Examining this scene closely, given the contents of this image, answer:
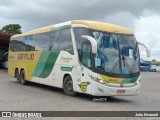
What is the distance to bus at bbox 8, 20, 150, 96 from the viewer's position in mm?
15617

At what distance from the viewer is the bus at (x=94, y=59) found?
1562 centimetres

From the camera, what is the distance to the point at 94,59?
15633 mm

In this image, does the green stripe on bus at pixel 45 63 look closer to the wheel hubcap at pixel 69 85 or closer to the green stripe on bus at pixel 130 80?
the wheel hubcap at pixel 69 85

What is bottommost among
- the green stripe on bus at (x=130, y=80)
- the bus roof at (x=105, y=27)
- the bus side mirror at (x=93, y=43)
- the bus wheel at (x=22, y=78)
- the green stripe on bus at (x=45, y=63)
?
the bus wheel at (x=22, y=78)

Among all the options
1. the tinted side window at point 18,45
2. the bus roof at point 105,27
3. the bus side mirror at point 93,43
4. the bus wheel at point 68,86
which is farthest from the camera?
the tinted side window at point 18,45

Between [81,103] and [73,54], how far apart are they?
2938 millimetres

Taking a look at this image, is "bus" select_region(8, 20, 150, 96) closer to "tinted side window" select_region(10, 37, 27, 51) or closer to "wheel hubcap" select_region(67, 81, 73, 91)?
"wheel hubcap" select_region(67, 81, 73, 91)

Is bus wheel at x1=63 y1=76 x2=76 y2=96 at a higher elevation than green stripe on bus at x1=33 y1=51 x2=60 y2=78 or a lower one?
lower

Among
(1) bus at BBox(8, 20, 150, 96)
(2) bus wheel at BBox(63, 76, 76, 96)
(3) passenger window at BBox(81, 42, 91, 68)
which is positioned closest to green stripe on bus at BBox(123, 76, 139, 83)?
(1) bus at BBox(8, 20, 150, 96)

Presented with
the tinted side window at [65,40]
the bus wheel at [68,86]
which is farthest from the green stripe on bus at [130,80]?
the tinted side window at [65,40]

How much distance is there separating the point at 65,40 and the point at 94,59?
281 centimetres

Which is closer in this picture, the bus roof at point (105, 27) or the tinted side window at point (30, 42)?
the bus roof at point (105, 27)

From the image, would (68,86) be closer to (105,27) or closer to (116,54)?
(116,54)

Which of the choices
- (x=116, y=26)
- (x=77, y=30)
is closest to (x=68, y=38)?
(x=77, y=30)
